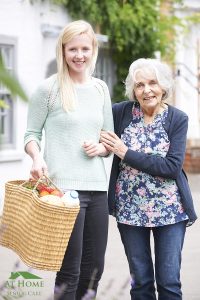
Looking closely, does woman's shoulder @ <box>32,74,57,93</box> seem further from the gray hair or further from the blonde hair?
the gray hair

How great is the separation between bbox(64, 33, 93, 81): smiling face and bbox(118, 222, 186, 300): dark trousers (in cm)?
80

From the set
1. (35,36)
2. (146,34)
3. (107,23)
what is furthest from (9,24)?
(146,34)

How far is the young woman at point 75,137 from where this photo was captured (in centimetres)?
364

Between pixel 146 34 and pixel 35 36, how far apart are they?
2.39 meters

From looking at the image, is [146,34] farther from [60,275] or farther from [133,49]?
[60,275]

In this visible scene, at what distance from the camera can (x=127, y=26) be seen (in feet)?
39.8

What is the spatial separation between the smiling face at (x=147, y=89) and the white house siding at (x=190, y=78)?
12.1m

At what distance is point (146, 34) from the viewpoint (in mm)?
12586

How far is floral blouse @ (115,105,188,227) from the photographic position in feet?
12.4

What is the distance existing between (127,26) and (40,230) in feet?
29.8

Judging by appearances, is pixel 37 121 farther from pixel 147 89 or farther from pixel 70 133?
pixel 147 89

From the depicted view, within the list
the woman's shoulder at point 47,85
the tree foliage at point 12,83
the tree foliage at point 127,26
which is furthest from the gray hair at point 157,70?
the tree foliage at point 127,26

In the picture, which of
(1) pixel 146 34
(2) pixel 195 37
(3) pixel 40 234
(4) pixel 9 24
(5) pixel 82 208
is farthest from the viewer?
(2) pixel 195 37

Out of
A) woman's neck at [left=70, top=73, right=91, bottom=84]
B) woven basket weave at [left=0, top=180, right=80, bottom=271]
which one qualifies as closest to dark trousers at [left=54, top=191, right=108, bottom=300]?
woven basket weave at [left=0, top=180, right=80, bottom=271]
